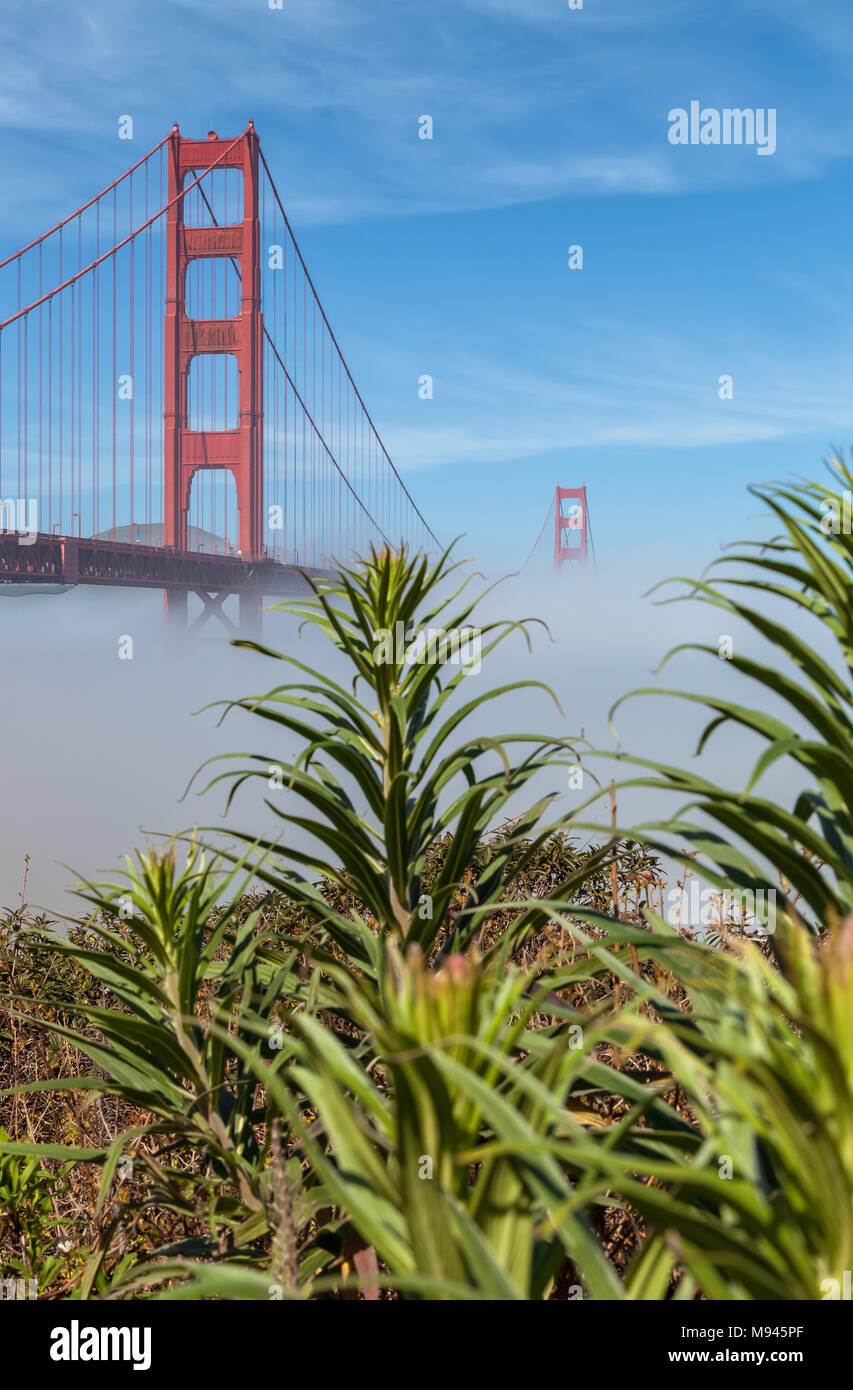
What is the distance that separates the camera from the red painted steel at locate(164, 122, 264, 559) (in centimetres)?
2344

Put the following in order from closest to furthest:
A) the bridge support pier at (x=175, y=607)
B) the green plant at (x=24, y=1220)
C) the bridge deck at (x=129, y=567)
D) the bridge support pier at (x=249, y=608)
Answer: the green plant at (x=24, y=1220) → the bridge deck at (x=129, y=567) → the bridge support pier at (x=175, y=607) → the bridge support pier at (x=249, y=608)

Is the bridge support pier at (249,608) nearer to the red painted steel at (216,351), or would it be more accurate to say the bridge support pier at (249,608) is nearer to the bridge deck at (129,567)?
the bridge deck at (129,567)

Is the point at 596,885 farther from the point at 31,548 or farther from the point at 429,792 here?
the point at 31,548

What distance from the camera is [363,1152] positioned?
0.59m

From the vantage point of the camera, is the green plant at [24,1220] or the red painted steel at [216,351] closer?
the green plant at [24,1220]

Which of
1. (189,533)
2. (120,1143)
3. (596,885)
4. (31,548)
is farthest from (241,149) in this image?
(120,1143)

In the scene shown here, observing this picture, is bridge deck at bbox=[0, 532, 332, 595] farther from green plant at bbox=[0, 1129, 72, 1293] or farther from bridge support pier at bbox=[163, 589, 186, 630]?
green plant at bbox=[0, 1129, 72, 1293]

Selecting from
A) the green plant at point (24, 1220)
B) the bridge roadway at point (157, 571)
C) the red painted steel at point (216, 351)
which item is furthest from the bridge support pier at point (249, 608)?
the green plant at point (24, 1220)

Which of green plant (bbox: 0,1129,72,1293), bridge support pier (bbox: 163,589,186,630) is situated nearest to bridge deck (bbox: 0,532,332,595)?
bridge support pier (bbox: 163,589,186,630)

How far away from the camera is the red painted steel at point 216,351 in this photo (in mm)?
23438

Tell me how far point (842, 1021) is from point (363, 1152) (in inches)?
11.2

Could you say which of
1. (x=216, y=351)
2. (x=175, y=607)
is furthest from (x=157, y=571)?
(x=216, y=351)

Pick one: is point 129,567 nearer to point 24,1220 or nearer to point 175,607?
point 175,607

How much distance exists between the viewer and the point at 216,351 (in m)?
25.2
